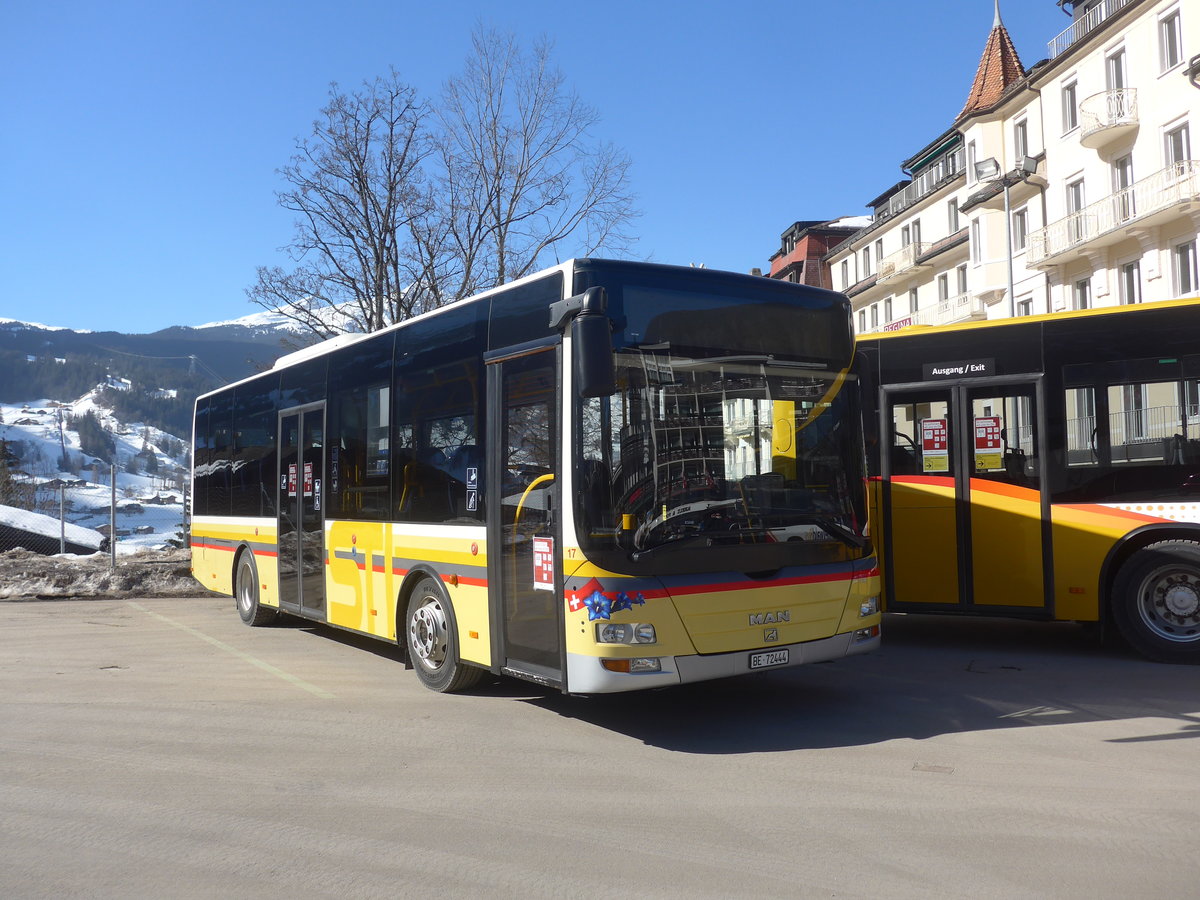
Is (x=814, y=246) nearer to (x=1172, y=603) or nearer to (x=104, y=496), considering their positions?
(x=1172, y=603)

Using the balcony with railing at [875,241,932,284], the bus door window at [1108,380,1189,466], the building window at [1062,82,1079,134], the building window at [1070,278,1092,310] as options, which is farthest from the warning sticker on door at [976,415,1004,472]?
the balcony with railing at [875,241,932,284]

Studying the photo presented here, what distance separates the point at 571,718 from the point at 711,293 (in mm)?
3251

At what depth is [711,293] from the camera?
7410mm

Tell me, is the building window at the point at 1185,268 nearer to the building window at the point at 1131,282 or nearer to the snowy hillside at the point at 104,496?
the building window at the point at 1131,282

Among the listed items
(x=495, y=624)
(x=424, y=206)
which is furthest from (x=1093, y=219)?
(x=495, y=624)

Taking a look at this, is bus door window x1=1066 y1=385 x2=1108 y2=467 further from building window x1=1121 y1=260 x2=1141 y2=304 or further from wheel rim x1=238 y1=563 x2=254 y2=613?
building window x1=1121 y1=260 x2=1141 y2=304

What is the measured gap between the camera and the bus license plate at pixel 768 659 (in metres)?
7.20

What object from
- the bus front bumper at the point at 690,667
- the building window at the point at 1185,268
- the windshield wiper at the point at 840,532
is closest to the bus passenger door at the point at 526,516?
the bus front bumper at the point at 690,667

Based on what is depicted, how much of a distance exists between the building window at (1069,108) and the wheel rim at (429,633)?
33830 millimetres

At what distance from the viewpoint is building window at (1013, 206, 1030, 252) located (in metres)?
39.4

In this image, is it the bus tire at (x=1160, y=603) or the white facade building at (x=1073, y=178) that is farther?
the white facade building at (x=1073, y=178)

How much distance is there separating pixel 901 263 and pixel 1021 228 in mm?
10414

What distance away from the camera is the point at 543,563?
728 centimetres

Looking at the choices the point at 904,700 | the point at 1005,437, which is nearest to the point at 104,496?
the point at 1005,437
